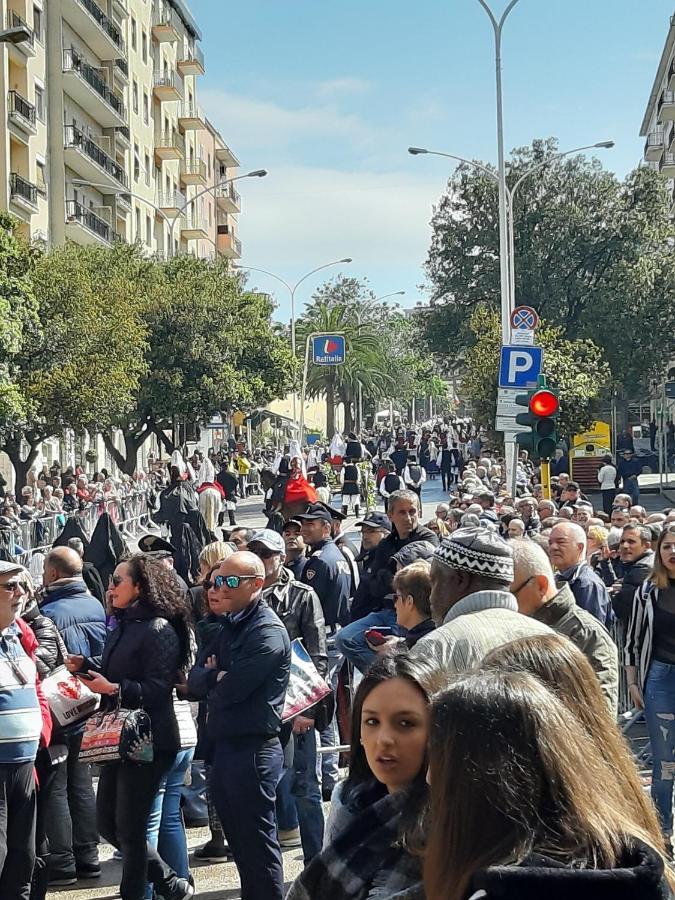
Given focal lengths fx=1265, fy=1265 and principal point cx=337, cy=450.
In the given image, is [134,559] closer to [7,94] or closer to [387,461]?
[387,461]

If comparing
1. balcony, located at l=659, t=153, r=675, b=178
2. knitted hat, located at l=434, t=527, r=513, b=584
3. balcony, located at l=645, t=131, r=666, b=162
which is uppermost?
balcony, located at l=645, t=131, r=666, b=162

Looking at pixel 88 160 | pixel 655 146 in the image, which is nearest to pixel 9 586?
pixel 88 160

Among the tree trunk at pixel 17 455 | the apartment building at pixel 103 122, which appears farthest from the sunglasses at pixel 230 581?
the apartment building at pixel 103 122

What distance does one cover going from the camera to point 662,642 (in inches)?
268

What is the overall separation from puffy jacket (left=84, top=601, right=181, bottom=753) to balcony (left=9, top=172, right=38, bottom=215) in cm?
4086

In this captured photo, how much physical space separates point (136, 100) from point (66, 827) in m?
61.7

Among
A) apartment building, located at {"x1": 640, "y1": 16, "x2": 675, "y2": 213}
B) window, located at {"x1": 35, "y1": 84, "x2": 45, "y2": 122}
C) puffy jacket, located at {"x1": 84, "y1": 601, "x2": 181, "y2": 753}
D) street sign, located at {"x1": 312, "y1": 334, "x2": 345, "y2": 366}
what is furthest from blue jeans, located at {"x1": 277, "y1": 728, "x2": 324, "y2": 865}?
apartment building, located at {"x1": 640, "y1": 16, "x2": 675, "y2": 213}

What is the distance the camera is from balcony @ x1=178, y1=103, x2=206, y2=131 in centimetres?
7494

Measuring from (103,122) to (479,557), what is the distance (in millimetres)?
56324

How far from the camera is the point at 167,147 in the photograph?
69.6 meters

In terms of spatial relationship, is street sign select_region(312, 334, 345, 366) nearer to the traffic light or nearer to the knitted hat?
the traffic light

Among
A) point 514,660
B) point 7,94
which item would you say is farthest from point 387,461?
point 514,660

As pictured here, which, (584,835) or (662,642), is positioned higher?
(584,835)

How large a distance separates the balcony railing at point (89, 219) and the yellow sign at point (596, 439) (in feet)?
79.4
